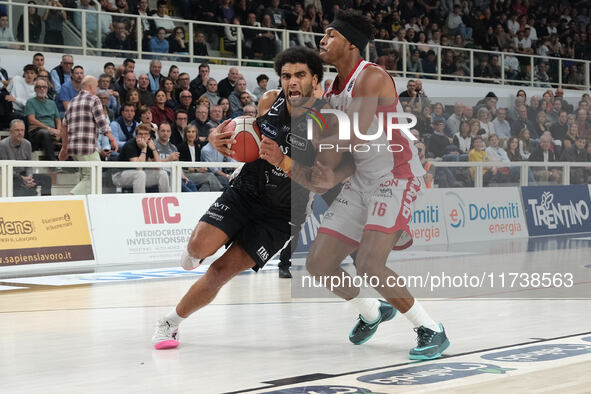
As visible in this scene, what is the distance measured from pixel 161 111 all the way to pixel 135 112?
579 mm

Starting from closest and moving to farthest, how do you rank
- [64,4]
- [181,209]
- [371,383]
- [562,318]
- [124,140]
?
1. [371,383]
2. [562,318]
3. [181,209]
4. [124,140]
5. [64,4]

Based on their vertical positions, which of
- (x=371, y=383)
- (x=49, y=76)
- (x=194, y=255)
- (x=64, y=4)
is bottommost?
(x=371, y=383)

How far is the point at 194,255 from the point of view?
241 inches

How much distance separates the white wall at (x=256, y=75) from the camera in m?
15.5

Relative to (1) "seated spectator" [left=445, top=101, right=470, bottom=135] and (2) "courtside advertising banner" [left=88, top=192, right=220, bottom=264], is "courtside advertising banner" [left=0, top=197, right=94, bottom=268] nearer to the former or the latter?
(2) "courtside advertising banner" [left=88, top=192, right=220, bottom=264]

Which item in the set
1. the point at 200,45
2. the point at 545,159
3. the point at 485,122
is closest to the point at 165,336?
the point at 200,45

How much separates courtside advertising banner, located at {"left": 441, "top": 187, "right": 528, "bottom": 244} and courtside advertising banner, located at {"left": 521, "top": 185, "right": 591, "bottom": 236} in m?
0.28

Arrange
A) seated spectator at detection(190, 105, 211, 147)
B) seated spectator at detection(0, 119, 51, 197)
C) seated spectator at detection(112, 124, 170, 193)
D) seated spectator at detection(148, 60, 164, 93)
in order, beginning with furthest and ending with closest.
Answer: seated spectator at detection(148, 60, 164, 93) → seated spectator at detection(190, 105, 211, 147) → seated spectator at detection(112, 124, 170, 193) → seated spectator at detection(0, 119, 51, 197)

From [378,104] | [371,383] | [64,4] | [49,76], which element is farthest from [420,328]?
[64,4]

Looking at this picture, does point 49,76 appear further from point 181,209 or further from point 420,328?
point 420,328

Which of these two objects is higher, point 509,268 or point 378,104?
point 378,104

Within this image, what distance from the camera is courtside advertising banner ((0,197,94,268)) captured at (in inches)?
458

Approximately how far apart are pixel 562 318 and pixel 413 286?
358cm

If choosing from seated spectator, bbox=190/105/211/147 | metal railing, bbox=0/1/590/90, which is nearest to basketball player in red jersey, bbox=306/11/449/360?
seated spectator, bbox=190/105/211/147
